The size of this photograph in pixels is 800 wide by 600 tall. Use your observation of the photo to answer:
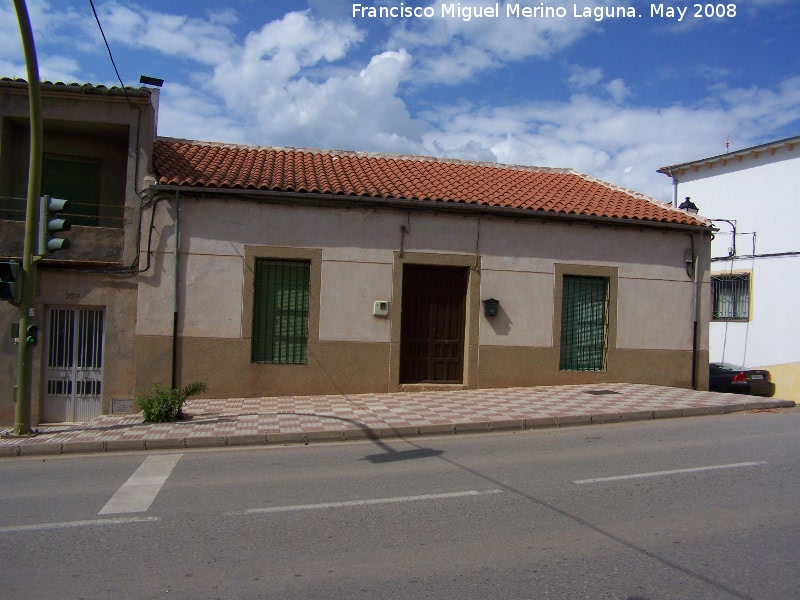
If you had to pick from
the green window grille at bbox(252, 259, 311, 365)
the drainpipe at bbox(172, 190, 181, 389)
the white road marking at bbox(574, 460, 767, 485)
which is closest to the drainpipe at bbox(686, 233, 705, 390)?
the white road marking at bbox(574, 460, 767, 485)

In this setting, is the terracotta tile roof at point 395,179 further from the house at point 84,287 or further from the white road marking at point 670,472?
the white road marking at point 670,472

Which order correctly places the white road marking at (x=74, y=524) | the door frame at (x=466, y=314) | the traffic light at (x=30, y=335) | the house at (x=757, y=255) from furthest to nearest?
the house at (x=757, y=255) < the door frame at (x=466, y=314) < the traffic light at (x=30, y=335) < the white road marking at (x=74, y=524)

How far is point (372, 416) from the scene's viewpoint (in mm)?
11188

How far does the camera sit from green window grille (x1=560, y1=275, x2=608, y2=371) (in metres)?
14.8

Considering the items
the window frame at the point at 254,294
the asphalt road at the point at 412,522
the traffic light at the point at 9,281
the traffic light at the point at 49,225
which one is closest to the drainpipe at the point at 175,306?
the window frame at the point at 254,294

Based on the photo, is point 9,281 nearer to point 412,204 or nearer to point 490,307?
point 412,204

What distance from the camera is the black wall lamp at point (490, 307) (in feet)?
46.2

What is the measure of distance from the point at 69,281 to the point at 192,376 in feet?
9.36

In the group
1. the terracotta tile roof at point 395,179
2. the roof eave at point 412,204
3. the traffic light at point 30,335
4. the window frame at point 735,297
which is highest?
the terracotta tile roof at point 395,179

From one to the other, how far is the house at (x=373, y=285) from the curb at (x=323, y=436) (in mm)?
3369

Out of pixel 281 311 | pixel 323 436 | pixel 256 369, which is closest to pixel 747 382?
pixel 281 311

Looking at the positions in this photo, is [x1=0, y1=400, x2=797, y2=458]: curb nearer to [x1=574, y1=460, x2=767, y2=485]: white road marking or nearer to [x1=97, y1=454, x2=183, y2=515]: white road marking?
[x1=97, y1=454, x2=183, y2=515]: white road marking

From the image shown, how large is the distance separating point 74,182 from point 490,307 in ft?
29.3

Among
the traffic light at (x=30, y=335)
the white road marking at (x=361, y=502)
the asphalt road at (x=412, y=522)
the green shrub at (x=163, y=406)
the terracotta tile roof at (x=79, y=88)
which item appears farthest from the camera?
the terracotta tile roof at (x=79, y=88)
